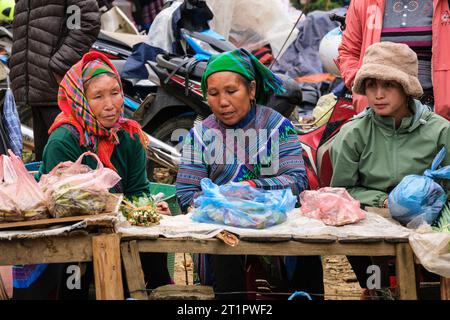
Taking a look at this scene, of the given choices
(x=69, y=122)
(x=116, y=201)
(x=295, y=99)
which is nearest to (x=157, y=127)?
(x=295, y=99)

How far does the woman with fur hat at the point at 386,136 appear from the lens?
4.79 metres

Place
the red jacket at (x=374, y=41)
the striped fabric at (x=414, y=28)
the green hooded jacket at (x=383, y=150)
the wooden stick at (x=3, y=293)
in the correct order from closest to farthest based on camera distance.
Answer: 1. the wooden stick at (x=3, y=293)
2. the green hooded jacket at (x=383, y=150)
3. the red jacket at (x=374, y=41)
4. the striped fabric at (x=414, y=28)

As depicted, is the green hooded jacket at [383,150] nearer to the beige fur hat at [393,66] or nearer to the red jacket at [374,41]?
the beige fur hat at [393,66]

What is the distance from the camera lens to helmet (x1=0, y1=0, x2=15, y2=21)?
32.3 feet

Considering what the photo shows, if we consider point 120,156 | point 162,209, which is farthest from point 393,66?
point 120,156

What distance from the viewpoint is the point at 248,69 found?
195 inches

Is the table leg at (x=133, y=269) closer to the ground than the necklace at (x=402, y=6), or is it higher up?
closer to the ground

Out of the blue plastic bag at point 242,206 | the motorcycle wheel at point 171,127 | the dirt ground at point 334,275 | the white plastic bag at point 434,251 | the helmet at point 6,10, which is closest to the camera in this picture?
the white plastic bag at point 434,251

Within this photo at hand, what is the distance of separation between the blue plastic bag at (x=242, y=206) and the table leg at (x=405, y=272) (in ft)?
1.83

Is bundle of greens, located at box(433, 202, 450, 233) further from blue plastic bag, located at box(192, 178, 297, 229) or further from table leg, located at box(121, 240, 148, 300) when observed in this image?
table leg, located at box(121, 240, 148, 300)

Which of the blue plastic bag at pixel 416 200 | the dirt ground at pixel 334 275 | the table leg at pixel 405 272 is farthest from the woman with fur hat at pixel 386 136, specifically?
the dirt ground at pixel 334 275

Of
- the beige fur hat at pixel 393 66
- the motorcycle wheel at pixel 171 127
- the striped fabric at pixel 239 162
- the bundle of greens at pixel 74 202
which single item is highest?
the beige fur hat at pixel 393 66

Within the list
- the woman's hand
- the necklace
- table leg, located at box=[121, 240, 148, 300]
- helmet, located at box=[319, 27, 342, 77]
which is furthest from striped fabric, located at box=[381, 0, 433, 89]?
helmet, located at box=[319, 27, 342, 77]
